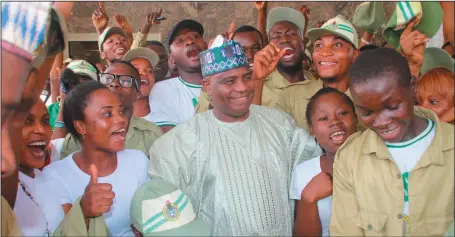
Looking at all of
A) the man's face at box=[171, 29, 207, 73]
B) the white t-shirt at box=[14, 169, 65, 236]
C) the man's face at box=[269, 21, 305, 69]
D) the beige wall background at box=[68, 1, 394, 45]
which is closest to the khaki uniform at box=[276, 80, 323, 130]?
the man's face at box=[269, 21, 305, 69]

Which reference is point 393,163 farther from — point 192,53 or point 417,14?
point 192,53

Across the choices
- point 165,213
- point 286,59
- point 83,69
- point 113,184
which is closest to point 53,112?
point 83,69

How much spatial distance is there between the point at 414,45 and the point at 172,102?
1.51 metres

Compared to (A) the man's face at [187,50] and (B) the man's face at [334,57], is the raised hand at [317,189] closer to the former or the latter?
(B) the man's face at [334,57]

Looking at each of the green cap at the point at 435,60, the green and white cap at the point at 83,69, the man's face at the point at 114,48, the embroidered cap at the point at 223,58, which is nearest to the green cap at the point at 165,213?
the embroidered cap at the point at 223,58

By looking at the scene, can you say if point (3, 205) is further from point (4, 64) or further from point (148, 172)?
point (148, 172)

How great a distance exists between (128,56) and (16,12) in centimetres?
206

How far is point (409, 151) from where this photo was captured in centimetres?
184

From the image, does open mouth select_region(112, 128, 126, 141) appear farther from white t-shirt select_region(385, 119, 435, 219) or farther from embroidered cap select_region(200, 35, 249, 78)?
white t-shirt select_region(385, 119, 435, 219)

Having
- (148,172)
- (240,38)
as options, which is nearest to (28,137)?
(148,172)

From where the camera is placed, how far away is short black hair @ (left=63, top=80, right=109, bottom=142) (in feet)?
7.64

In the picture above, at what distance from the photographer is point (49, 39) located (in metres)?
1.57

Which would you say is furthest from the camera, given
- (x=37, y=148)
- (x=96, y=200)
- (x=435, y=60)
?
(x=435, y=60)

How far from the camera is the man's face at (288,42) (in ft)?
10.2
